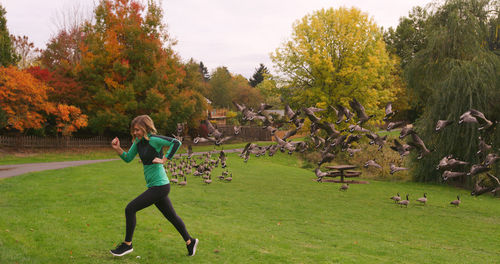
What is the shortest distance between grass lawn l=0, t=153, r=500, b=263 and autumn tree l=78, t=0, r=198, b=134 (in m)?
13.8

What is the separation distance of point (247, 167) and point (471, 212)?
52.1ft

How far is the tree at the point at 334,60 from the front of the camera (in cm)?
3138

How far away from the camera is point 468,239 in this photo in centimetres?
1134

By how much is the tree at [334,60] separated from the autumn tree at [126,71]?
433 inches

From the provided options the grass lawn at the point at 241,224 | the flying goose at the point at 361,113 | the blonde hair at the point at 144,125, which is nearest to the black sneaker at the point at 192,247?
the grass lawn at the point at 241,224

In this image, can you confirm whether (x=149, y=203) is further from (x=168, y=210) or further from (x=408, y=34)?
(x=408, y=34)

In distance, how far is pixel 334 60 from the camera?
3316cm

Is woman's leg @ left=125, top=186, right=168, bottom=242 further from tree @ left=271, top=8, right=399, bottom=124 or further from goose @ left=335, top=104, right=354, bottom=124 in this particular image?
tree @ left=271, top=8, right=399, bottom=124

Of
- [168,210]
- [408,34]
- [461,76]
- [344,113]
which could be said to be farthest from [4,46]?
[408,34]

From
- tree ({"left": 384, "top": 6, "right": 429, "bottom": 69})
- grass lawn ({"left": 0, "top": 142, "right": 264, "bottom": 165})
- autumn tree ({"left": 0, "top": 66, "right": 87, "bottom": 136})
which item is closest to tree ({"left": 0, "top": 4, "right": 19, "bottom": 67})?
autumn tree ({"left": 0, "top": 66, "right": 87, "bottom": 136})

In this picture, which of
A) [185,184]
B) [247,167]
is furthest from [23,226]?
[247,167]

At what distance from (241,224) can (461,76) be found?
48.6 feet

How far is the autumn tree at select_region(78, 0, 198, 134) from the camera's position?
33.7 meters

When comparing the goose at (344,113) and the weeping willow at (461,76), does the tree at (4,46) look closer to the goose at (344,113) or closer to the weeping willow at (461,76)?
the goose at (344,113)
